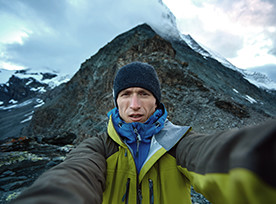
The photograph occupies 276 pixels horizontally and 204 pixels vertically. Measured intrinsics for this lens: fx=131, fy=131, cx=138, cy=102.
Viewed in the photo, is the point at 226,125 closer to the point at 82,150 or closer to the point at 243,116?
the point at 243,116

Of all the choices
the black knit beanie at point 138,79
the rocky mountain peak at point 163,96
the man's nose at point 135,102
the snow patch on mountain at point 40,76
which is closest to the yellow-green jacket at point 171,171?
the man's nose at point 135,102

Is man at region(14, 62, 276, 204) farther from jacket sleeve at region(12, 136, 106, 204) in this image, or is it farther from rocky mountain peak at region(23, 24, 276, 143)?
rocky mountain peak at region(23, 24, 276, 143)

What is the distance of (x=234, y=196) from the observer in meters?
0.53

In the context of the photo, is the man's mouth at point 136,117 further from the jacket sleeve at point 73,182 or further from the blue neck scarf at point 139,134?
the jacket sleeve at point 73,182

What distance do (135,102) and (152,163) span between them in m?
0.82

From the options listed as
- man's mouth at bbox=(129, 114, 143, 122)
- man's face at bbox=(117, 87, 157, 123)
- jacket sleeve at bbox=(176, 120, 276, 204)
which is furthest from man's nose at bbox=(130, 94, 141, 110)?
jacket sleeve at bbox=(176, 120, 276, 204)

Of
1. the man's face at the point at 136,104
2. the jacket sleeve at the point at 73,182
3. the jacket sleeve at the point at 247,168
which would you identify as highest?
the man's face at the point at 136,104

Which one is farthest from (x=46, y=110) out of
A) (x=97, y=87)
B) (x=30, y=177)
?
(x=30, y=177)

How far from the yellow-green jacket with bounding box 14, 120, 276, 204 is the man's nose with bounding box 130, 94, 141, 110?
41 centimetres

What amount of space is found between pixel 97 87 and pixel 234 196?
18801 millimetres

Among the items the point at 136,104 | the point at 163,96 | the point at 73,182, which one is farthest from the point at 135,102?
the point at 163,96

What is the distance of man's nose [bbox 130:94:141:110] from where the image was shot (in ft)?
5.82

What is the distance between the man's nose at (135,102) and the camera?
5.82 ft

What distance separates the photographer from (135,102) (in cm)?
183
